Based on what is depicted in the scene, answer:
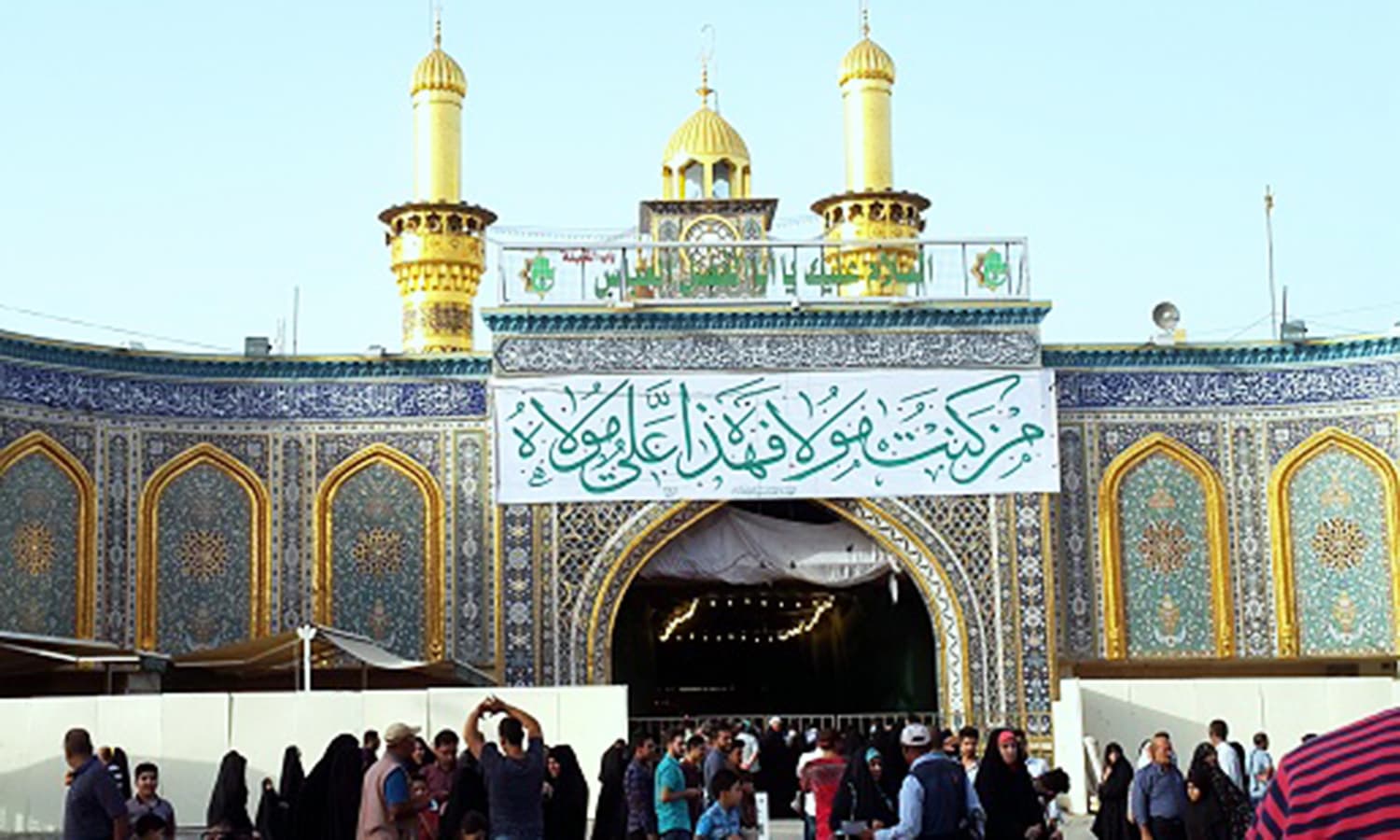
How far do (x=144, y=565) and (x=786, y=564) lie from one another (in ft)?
17.7

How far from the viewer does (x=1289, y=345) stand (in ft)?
63.3

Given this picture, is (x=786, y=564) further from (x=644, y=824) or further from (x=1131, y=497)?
(x=644, y=824)

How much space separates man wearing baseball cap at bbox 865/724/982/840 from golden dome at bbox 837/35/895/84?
1635cm

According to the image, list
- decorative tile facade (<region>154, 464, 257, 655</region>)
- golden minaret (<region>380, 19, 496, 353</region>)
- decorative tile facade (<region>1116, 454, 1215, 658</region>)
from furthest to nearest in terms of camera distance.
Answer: golden minaret (<region>380, 19, 496, 353</region>) < decorative tile facade (<region>1116, 454, 1215, 658</region>) < decorative tile facade (<region>154, 464, 257, 655</region>)

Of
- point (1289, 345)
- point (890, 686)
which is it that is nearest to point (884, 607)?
point (890, 686)

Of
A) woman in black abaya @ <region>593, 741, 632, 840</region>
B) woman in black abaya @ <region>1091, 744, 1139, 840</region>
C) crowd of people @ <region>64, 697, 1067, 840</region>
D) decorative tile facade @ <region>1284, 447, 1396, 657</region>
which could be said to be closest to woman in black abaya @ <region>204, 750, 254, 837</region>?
crowd of people @ <region>64, 697, 1067, 840</region>

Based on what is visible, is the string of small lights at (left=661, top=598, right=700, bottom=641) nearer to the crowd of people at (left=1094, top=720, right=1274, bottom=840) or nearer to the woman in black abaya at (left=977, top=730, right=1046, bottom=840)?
the crowd of people at (left=1094, top=720, right=1274, bottom=840)

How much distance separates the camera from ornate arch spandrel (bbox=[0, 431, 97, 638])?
18.3 metres

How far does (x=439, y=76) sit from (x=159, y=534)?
6.53 metres

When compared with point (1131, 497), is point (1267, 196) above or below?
above

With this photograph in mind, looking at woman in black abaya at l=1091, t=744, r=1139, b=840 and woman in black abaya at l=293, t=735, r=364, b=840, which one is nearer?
woman in black abaya at l=293, t=735, r=364, b=840

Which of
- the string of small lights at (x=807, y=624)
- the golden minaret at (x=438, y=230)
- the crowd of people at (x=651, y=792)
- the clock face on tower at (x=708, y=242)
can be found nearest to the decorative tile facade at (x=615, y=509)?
the clock face on tower at (x=708, y=242)

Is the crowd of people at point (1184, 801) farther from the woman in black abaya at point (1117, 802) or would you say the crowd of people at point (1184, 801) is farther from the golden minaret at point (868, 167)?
the golden minaret at point (868, 167)

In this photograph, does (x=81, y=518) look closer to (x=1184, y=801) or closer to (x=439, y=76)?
(x=439, y=76)
